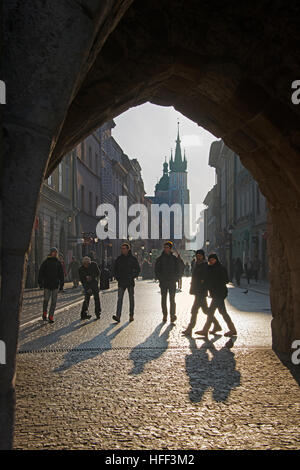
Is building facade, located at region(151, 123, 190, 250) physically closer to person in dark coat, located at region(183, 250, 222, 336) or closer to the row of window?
the row of window

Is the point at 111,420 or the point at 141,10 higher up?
the point at 141,10

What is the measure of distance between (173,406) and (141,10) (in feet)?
12.7

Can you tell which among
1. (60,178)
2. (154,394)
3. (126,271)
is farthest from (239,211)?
(154,394)

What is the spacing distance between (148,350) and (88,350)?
86 centimetres

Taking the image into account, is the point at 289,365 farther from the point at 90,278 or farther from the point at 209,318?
the point at 90,278

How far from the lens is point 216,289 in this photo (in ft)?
31.3

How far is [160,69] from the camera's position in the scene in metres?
5.81

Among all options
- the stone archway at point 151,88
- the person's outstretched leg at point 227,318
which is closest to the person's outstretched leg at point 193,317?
the person's outstretched leg at point 227,318

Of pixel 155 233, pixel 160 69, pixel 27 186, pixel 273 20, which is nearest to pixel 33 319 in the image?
pixel 160 69

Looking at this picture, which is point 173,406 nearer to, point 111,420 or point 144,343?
point 111,420

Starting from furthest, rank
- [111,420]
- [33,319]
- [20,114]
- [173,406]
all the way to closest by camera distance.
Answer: [33,319]
[173,406]
[111,420]
[20,114]

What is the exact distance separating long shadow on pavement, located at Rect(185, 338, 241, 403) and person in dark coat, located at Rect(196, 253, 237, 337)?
118cm

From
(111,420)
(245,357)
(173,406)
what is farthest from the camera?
(245,357)

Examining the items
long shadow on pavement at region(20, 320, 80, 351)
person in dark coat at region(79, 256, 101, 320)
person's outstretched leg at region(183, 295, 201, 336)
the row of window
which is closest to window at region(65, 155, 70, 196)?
the row of window
